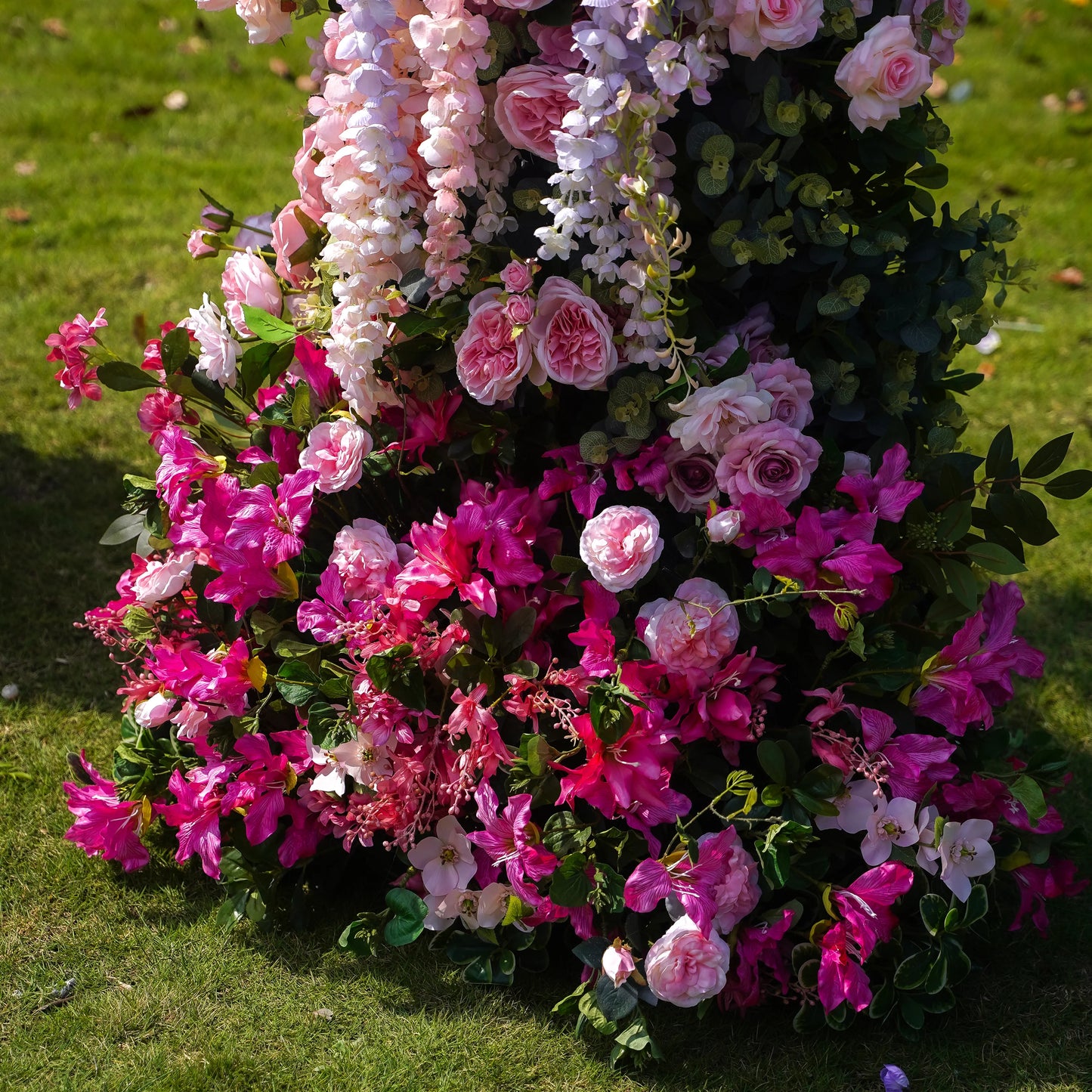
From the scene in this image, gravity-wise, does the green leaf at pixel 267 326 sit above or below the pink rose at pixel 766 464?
above

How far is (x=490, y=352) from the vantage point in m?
2.06

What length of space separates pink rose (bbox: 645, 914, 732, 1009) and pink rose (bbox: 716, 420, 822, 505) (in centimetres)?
70

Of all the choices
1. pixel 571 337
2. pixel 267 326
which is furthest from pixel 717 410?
pixel 267 326

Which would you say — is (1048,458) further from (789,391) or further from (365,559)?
(365,559)

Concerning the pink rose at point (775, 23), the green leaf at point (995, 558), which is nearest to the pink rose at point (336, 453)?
the pink rose at point (775, 23)

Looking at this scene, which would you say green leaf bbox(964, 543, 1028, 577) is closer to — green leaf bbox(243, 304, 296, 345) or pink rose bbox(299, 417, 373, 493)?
pink rose bbox(299, 417, 373, 493)

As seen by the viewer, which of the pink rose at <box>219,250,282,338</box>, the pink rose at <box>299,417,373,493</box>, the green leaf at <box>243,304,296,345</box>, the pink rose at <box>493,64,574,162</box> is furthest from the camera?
the pink rose at <box>219,250,282,338</box>

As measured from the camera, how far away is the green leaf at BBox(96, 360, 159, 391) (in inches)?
92.6

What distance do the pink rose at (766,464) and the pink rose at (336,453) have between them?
2.03 ft

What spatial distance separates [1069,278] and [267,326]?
12.8 feet

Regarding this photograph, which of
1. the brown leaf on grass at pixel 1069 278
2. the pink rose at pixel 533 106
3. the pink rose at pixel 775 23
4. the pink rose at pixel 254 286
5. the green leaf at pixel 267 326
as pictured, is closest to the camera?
the pink rose at pixel 775 23

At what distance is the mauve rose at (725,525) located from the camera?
1979mm

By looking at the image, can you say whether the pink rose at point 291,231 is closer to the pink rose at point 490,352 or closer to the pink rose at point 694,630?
the pink rose at point 490,352

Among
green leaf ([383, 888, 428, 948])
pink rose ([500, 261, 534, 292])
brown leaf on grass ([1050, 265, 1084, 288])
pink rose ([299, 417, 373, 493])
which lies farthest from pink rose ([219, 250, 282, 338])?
brown leaf on grass ([1050, 265, 1084, 288])
